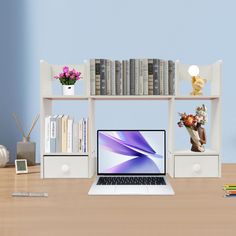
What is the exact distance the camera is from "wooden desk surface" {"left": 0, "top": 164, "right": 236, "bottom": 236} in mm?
1258

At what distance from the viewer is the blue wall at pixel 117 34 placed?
103 inches

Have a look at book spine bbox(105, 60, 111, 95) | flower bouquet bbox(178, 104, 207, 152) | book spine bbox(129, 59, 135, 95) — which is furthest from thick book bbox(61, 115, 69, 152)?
flower bouquet bbox(178, 104, 207, 152)

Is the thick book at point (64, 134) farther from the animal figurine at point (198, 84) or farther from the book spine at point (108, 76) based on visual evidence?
the animal figurine at point (198, 84)

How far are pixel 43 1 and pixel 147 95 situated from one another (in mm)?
1014

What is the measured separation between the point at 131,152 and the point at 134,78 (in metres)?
0.38

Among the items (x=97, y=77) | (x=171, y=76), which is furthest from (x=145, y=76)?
(x=97, y=77)

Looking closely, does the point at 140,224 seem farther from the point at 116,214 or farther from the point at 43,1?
the point at 43,1

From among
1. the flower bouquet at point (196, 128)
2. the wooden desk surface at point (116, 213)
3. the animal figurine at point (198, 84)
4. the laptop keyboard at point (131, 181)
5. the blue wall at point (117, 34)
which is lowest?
the wooden desk surface at point (116, 213)

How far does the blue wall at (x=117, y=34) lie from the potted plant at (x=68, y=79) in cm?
44

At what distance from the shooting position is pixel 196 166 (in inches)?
83.1

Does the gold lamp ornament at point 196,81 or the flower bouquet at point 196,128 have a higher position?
the gold lamp ornament at point 196,81

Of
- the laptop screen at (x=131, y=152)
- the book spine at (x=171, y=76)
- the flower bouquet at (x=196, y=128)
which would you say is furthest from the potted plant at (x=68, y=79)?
the flower bouquet at (x=196, y=128)

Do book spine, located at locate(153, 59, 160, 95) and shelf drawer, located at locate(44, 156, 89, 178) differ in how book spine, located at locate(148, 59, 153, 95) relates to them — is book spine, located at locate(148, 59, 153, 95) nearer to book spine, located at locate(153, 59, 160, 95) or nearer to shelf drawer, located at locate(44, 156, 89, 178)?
book spine, located at locate(153, 59, 160, 95)

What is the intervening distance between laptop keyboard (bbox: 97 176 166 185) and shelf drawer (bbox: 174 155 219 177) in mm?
129
